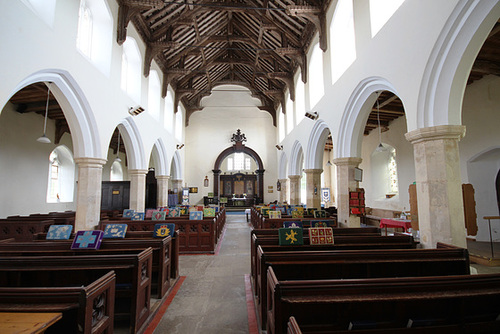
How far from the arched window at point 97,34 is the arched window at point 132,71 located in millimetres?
1478

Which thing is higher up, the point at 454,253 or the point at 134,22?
the point at 134,22

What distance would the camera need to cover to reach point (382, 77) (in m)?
4.61

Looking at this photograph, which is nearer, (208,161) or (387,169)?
(387,169)

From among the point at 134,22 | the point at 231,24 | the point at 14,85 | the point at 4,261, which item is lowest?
the point at 4,261

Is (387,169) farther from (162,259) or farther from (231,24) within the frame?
(162,259)

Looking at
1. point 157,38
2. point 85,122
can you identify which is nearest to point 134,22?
point 157,38

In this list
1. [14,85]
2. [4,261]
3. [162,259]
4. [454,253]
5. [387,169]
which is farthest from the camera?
[387,169]

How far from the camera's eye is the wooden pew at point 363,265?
2.66 metres

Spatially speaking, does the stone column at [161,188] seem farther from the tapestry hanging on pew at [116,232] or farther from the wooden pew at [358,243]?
the wooden pew at [358,243]

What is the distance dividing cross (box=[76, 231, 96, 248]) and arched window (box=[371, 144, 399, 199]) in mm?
10689

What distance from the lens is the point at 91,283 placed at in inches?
71.2

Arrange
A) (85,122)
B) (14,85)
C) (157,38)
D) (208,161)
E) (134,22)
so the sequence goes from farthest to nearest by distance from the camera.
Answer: (208,161), (157,38), (134,22), (85,122), (14,85)

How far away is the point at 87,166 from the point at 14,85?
254cm

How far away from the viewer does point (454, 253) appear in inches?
109
